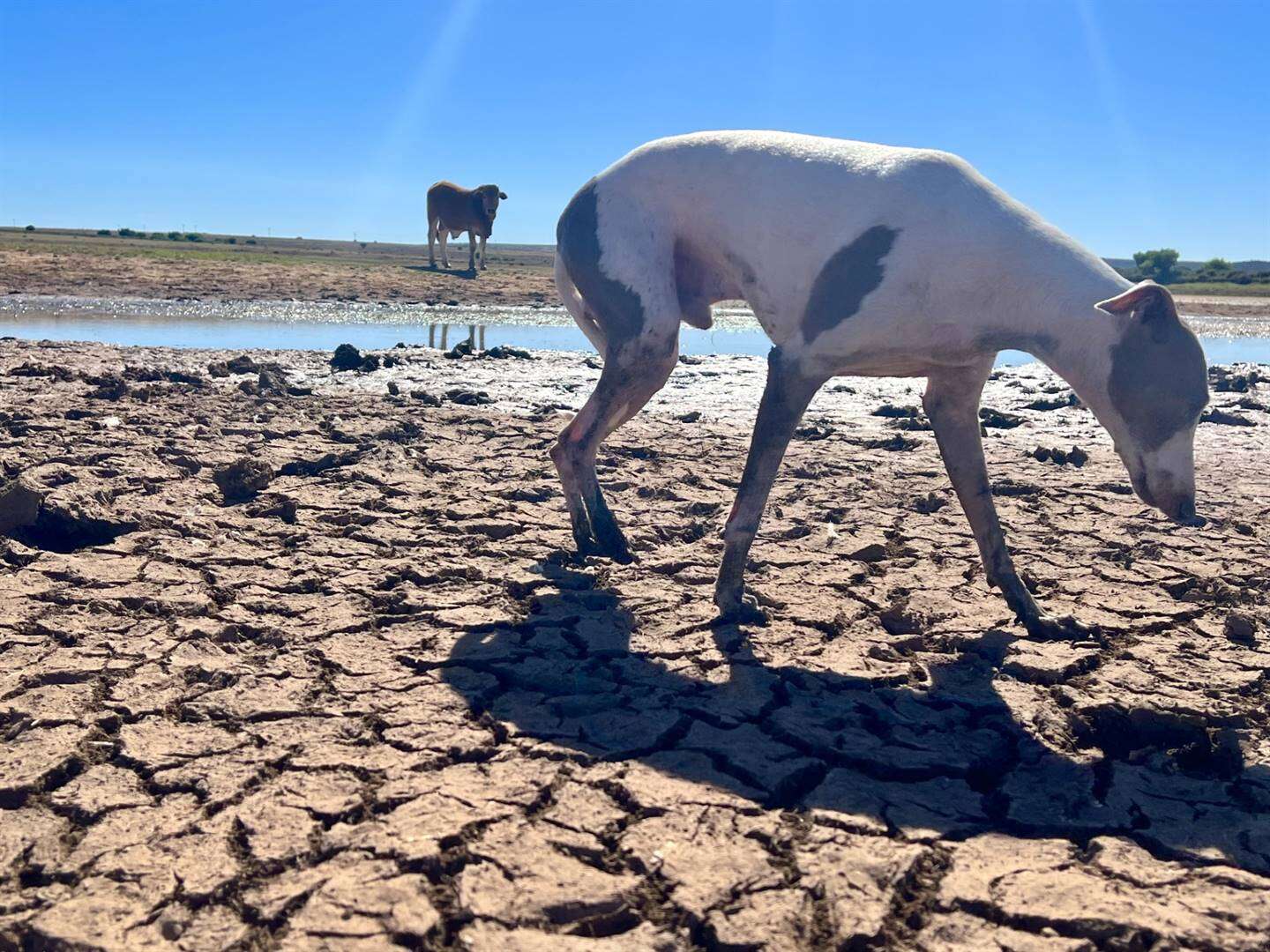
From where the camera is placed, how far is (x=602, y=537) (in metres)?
4.88

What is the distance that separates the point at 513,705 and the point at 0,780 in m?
1.35

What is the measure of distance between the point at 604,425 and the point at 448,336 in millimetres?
10695

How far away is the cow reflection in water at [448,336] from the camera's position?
13227 mm

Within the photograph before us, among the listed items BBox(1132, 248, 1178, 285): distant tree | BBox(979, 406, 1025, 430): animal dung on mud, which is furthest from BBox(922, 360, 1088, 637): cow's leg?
BBox(1132, 248, 1178, 285): distant tree

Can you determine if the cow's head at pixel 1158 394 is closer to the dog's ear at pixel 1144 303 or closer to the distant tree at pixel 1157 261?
the dog's ear at pixel 1144 303

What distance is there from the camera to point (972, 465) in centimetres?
424

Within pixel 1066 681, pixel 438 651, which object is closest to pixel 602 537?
pixel 438 651

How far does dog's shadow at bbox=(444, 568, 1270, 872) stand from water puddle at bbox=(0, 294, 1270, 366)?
9.81 metres

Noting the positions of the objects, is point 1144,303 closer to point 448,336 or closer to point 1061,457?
point 1061,457

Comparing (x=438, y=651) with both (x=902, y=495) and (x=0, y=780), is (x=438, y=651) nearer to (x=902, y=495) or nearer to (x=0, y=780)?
(x=0, y=780)

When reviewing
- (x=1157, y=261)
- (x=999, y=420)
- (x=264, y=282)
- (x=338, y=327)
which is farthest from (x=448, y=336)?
(x=1157, y=261)

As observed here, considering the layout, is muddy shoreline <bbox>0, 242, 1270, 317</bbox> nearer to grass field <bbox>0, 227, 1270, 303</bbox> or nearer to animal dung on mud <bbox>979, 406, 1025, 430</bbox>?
grass field <bbox>0, 227, 1270, 303</bbox>

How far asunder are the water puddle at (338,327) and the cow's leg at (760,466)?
9.36 metres

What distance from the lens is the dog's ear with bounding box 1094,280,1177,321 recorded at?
3.44 m
